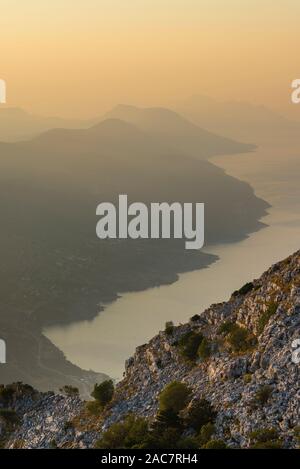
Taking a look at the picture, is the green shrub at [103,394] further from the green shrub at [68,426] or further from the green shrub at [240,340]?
the green shrub at [240,340]

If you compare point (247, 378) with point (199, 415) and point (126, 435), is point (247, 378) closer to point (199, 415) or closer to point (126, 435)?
point (199, 415)

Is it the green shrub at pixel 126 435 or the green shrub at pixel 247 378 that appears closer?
the green shrub at pixel 126 435

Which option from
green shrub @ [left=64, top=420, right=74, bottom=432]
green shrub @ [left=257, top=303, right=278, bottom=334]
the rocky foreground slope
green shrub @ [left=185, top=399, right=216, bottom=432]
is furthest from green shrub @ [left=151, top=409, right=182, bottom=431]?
green shrub @ [left=64, top=420, right=74, bottom=432]

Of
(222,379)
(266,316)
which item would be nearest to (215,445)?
(222,379)

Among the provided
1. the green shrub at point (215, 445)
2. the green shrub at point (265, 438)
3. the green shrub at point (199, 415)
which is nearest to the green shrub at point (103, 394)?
the green shrub at point (199, 415)

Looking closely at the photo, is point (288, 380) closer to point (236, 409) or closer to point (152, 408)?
point (236, 409)
